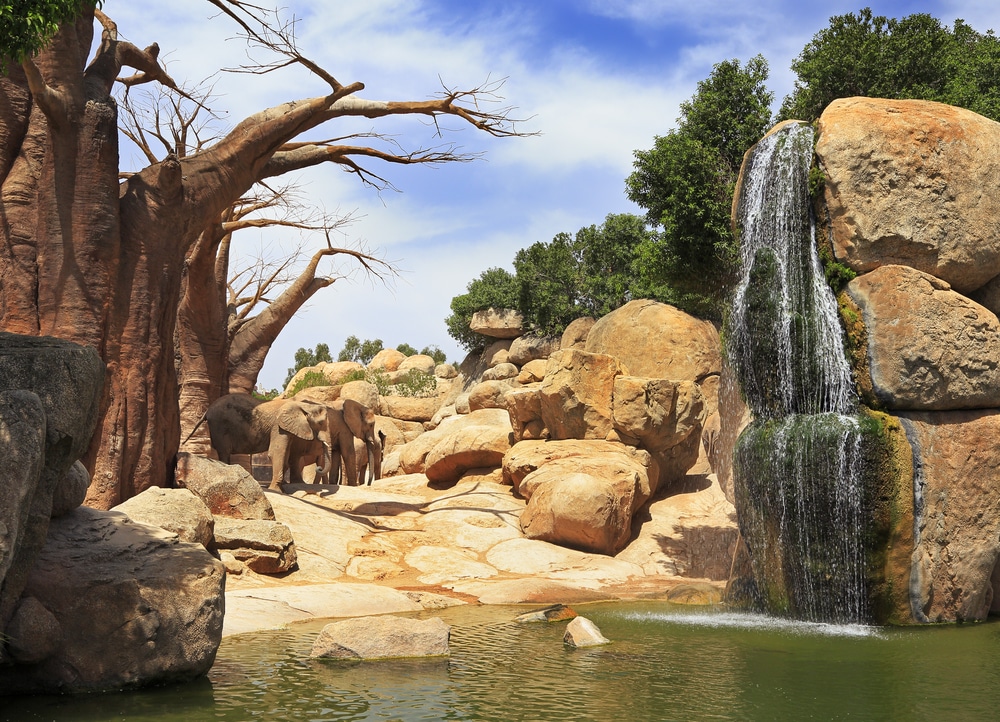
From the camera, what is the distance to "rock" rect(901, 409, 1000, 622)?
38.0 feet

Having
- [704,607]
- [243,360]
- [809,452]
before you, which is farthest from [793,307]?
[243,360]

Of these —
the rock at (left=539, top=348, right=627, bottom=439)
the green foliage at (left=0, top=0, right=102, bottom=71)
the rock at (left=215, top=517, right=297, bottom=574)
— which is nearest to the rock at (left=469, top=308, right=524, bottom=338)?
the rock at (left=539, top=348, right=627, bottom=439)

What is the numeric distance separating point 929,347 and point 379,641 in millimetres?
7937

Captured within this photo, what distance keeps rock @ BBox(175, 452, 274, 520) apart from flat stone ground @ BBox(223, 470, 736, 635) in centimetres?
74

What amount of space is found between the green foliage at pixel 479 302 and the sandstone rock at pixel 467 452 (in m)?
15.3

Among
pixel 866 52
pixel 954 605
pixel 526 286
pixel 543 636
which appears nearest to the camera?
pixel 543 636

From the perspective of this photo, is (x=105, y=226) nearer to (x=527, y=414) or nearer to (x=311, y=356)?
(x=527, y=414)

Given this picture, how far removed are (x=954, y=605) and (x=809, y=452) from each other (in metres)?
2.63

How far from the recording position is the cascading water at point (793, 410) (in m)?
11.8

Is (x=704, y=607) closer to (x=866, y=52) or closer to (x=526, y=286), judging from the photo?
(x=866, y=52)

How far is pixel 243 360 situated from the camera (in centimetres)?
2519

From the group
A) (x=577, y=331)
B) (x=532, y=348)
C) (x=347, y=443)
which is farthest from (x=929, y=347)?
(x=532, y=348)

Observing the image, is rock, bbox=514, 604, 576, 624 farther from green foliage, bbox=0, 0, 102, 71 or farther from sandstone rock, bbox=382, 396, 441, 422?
sandstone rock, bbox=382, 396, 441, 422

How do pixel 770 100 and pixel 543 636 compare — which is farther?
pixel 770 100
